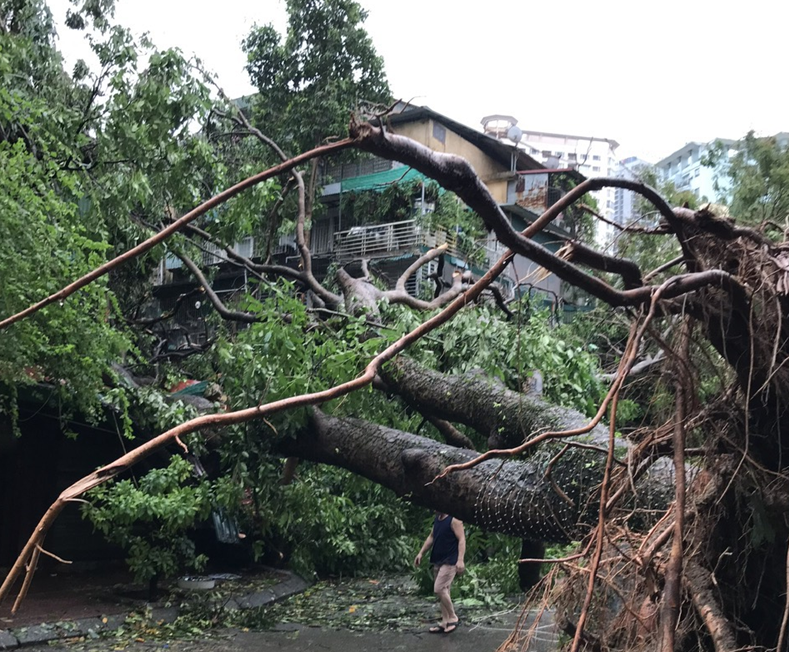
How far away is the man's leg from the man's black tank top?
0.28 ft

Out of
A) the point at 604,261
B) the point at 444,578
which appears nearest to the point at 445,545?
the point at 444,578

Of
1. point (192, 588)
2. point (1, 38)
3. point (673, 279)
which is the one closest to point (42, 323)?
point (1, 38)

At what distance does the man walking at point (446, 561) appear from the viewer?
8.22 metres

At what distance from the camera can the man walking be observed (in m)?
8.22

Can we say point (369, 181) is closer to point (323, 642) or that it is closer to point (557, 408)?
point (323, 642)

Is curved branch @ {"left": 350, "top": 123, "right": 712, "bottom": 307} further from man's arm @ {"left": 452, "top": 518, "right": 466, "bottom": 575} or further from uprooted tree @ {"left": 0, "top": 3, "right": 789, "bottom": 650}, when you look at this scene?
man's arm @ {"left": 452, "top": 518, "right": 466, "bottom": 575}

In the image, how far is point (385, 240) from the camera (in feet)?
66.8

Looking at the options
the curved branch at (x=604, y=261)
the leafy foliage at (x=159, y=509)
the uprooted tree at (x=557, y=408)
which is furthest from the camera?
the leafy foliage at (x=159, y=509)

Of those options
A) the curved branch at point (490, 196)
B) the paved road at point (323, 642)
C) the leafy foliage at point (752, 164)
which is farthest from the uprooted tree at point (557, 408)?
the leafy foliage at point (752, 164)

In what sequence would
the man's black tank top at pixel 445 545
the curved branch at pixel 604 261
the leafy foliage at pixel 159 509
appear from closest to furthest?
the curved branch at pixel 604 261
the leafy foliage at pixel 159 509
the man's black tank top at pixel 445 545

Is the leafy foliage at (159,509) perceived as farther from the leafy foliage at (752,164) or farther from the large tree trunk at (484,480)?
the leafy foliage at (752,164)

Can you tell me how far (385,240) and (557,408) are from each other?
47.3 feet

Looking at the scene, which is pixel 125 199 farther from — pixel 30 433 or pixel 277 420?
pixel 30 433

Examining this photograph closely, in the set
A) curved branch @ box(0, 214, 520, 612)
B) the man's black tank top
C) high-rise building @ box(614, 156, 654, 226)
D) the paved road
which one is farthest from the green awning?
curved branch @ box(0, 214, 520, 612)
